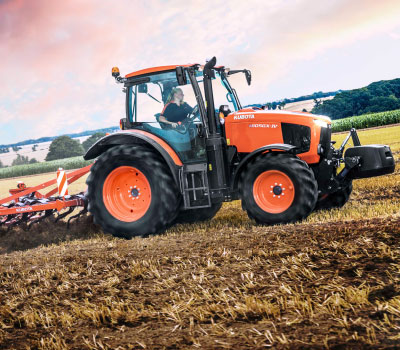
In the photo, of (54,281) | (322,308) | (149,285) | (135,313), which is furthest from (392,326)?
(54,281)

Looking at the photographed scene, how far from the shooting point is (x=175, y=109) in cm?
688

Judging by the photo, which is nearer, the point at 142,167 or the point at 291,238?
the point at 291,238

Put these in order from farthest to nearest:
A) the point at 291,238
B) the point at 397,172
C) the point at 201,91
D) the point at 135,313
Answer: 1. the point at 397,172
2. the point at 201,91
3. the point at 291,238
4. the point at 135,313

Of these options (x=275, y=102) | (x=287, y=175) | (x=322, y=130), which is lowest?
(x=287, y=175)

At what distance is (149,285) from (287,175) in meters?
2.64

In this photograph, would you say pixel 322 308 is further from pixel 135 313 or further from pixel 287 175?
pixel 287 175

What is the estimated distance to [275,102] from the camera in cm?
762

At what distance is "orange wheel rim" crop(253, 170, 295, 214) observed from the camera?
636 centimetres

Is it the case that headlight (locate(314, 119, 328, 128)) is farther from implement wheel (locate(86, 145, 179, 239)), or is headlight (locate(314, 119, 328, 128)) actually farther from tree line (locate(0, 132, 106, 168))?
tree line (locate(0, 132, 106, 168))

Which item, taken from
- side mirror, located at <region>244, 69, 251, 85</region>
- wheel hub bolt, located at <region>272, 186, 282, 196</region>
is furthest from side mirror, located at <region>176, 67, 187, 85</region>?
wheel hub bolt, located at <region>272, 186, 282, 196</region>

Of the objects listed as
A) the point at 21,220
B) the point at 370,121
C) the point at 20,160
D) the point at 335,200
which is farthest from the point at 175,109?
the point at 20,160

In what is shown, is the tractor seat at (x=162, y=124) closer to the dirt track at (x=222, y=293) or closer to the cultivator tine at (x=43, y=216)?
the dirt track at (x=222, y=293)

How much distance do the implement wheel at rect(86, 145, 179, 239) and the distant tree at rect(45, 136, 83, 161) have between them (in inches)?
2011

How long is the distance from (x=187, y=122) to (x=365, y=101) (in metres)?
46.1
